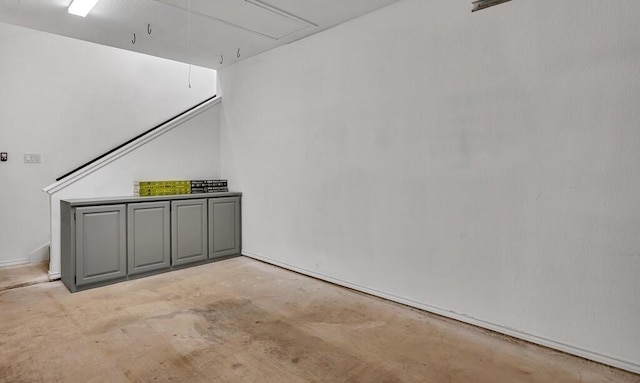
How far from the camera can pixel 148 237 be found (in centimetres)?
411

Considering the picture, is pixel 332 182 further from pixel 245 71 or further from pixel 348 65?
pixel 245 71

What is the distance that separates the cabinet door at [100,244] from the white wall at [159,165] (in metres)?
0.49

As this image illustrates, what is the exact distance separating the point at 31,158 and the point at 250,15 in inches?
134

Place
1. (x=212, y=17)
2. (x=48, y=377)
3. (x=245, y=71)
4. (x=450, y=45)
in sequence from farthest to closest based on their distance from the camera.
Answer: (x=245, y=71), (x=212, y=17), (x=450, y=45), (x=48, y=377)

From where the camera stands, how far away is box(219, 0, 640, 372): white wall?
225 centimetres

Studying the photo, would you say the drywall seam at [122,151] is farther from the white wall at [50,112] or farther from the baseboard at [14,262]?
the baseboard at [14,262]

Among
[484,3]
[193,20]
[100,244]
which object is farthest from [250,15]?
[100,244]

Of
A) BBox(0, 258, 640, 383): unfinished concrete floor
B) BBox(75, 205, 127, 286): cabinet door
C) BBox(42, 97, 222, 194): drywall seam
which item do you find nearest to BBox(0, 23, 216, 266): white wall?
BBox(42, 97, 222, 194): drywall seam

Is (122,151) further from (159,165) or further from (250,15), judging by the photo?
(250,15)

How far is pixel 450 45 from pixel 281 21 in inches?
69.2

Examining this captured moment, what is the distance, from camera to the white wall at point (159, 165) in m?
3.93

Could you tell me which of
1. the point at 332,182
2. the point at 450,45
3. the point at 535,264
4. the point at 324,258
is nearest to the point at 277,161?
the point at 332,182

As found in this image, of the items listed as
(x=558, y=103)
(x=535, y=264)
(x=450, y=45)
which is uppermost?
(x=450, y=45)

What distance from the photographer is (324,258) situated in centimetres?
398
